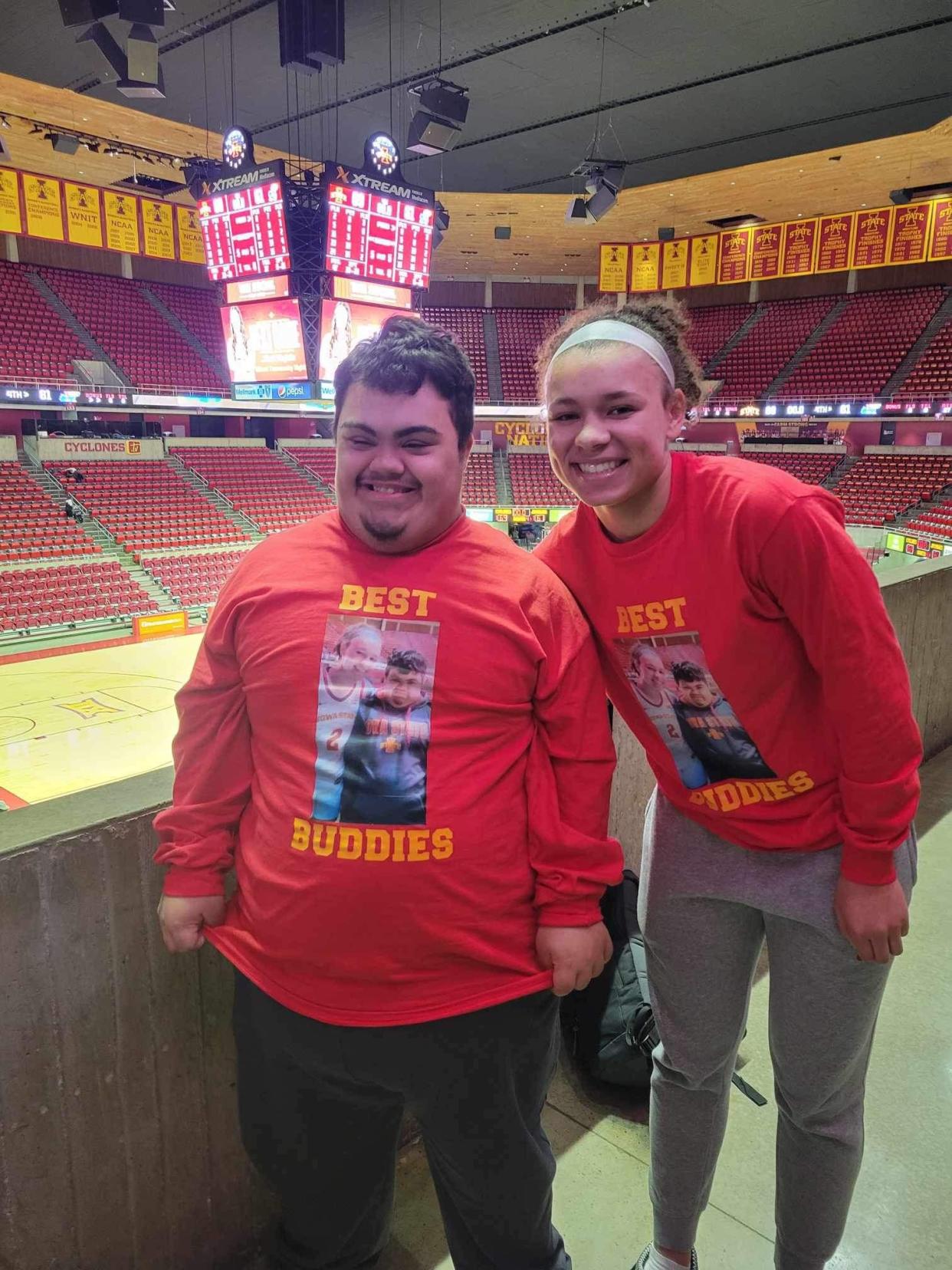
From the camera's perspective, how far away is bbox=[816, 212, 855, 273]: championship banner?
1764 centimetres

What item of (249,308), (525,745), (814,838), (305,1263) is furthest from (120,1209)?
(249,308)

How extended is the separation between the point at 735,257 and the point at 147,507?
14.6m

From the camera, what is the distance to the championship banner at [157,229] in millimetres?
16516

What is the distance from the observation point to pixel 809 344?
24375mm

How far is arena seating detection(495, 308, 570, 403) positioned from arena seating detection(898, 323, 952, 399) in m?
10.3

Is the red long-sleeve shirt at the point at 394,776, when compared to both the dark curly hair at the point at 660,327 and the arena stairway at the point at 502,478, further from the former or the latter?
the arena stairway at the point at 502,478

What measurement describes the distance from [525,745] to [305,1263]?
101 centimetres

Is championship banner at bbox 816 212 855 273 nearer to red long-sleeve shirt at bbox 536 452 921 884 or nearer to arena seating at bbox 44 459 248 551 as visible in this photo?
arena seating at bbox 44 459 248 551

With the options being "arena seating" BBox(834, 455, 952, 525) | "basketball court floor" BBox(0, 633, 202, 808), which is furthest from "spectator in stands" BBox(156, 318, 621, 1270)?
"arena seating" BBox(834, 455, 952, 525)

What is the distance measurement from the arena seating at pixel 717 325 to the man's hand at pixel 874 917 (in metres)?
26.4

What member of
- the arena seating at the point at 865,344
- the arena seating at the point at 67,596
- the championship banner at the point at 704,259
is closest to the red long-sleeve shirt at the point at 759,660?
the arena seating at the point at 67,596

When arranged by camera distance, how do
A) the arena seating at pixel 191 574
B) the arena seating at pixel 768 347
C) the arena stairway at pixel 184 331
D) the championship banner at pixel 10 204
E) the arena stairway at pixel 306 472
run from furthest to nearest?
the arena seating at pixel 768 347
the arena stairway at pixel 184 331
the arena stairway at pixel 306 472
the arena seating at pixel 191 574
the championship banner at pixel 10 204

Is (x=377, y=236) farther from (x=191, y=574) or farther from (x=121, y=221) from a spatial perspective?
(x=121, y=221)

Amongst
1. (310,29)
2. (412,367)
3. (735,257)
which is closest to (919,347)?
(735,257)
